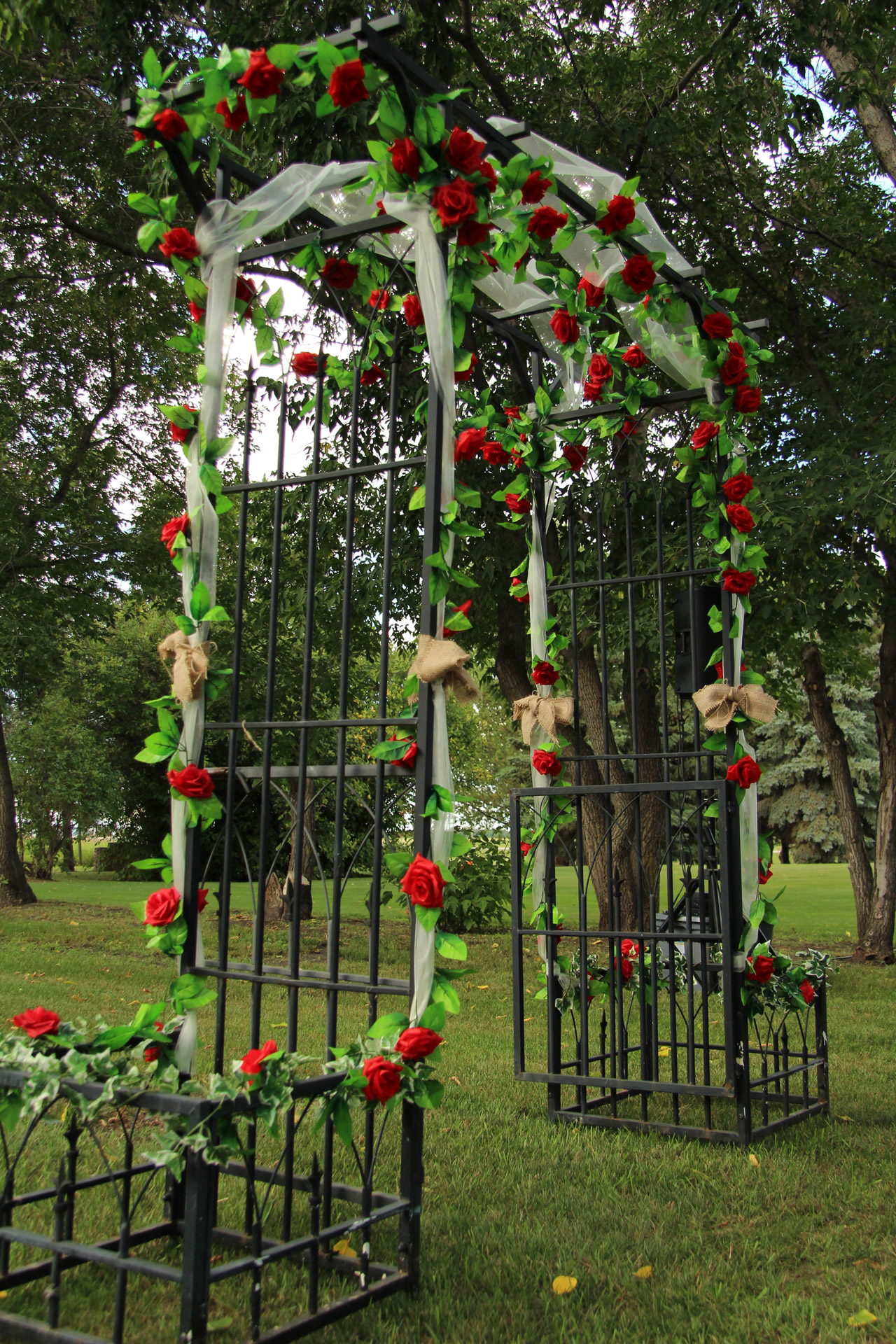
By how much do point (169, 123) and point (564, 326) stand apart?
2.02m

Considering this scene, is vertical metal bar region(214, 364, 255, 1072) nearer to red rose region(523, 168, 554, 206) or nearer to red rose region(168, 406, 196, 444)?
red rose region(168, 406, 196, 444)

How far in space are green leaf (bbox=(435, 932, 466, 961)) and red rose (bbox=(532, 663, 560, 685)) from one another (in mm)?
2377

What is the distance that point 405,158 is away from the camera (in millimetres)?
2959

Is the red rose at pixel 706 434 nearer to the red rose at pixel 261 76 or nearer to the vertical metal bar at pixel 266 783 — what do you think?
the vertical metal bar at pixel 266 783

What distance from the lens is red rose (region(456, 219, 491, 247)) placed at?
3.08 metres

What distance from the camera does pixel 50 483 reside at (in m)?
13.8

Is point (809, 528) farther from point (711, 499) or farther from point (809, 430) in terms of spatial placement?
point (711, 499)

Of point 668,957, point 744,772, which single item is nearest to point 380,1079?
point 744,772

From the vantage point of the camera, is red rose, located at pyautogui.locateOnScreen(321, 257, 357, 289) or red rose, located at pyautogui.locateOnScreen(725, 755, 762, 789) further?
red rose, located at pyautogui.locateOnScreen(725, 755, 762, 789)

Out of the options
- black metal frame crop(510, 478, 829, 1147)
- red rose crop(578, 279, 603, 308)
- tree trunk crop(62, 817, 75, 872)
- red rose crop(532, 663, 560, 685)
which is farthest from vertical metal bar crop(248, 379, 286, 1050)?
tree trunk crop(62, 817, 75, 872)

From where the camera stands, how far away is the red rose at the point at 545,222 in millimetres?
3512

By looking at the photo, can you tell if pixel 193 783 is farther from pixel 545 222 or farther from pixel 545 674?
pixel 545 674

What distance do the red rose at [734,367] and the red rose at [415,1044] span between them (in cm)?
332

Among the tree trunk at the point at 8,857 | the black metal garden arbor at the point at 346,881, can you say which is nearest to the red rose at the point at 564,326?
the black metal garden arbor at the point at 346,881
